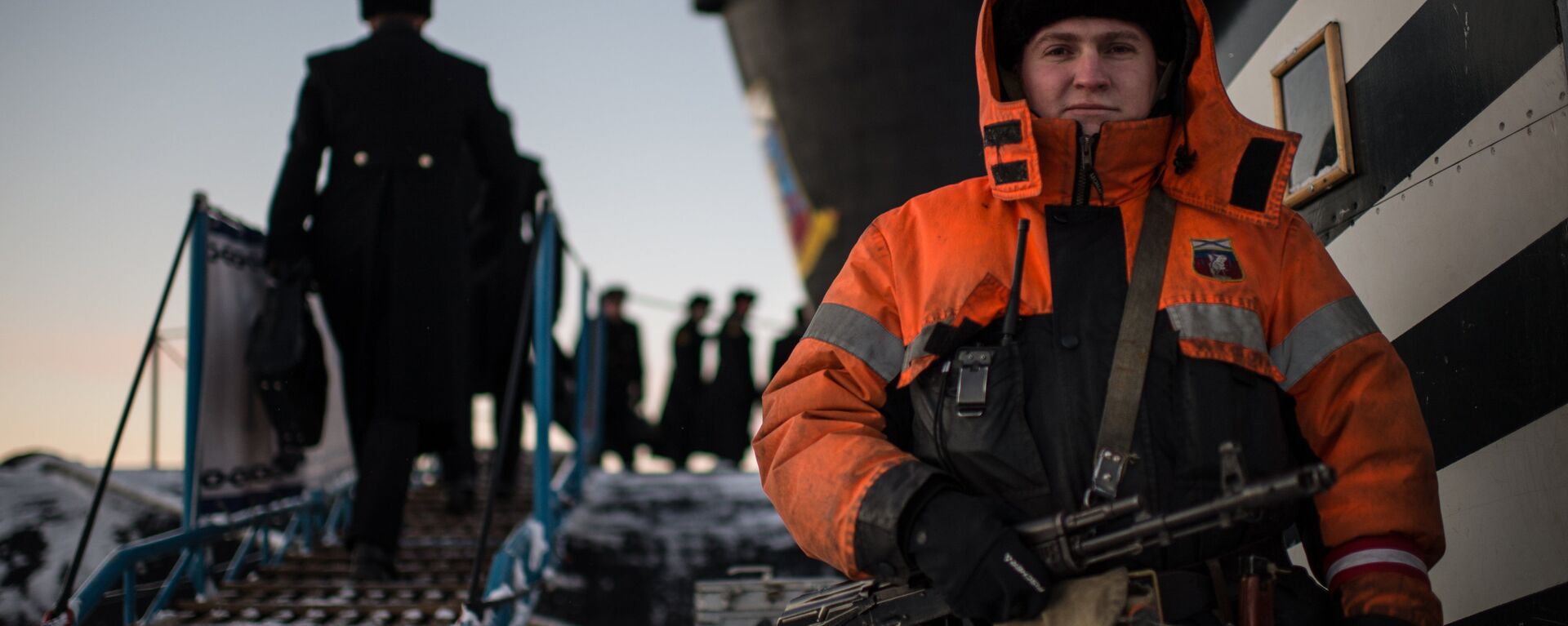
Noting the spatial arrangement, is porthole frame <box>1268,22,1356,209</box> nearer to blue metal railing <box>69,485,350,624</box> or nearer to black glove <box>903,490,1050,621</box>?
black glove <box>903,490,1050,621</box>

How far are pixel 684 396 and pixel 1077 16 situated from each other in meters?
8.91

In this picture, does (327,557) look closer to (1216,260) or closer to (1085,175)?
(1085,175)

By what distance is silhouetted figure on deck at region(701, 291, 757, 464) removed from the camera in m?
10.7

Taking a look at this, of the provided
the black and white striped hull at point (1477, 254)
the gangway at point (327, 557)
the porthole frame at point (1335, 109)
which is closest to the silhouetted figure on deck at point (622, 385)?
the gangway at point (327, 557)

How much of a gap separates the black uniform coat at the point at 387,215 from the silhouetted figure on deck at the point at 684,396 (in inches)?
250

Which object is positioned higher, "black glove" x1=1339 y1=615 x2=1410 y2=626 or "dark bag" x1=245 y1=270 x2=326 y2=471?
"dark bag" x1=245 y1=270 x2=326 y2=471

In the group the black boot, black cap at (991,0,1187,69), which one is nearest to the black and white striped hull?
black cap at (991,0,1187,69)

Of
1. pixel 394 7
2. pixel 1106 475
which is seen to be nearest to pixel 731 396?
pixel 394 7

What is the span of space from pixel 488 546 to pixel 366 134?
64.4 inches

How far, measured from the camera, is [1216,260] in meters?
1.89

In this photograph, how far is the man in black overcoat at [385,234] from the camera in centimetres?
396

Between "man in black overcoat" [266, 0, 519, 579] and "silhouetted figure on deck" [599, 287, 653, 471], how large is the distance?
5754 millimetres

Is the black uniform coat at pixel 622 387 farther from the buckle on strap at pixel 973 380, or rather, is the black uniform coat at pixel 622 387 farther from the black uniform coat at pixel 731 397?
the buckle on strap at pixel 973 380

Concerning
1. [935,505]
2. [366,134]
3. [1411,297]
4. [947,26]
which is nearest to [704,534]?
[366,134]
